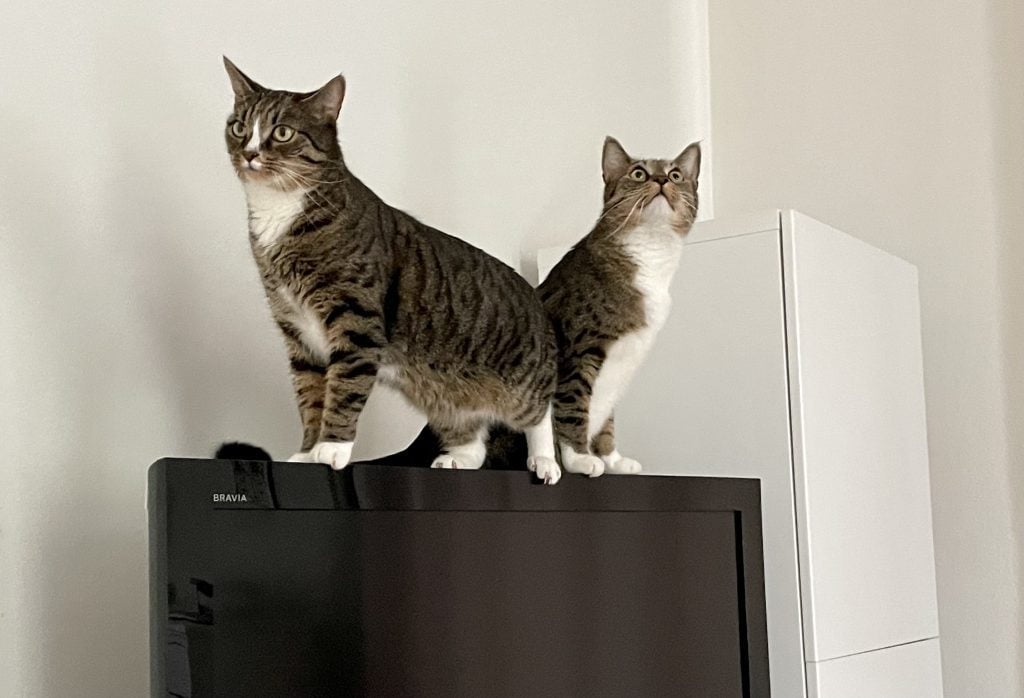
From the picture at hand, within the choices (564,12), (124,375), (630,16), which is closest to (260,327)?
(124,375)

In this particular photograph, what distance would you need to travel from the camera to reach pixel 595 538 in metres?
1.16

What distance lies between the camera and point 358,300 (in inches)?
38.9

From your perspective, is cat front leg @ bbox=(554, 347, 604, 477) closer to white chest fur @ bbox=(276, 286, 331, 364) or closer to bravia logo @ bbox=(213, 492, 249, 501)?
white chest fur @ bbox=(276, 286, 331, 364)

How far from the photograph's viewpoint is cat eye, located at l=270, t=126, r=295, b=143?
0.99 metres

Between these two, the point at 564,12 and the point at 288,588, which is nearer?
the point at 288,588

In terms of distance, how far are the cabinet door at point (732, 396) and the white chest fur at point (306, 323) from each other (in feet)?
2.33

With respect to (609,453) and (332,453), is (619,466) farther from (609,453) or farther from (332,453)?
(332,453)

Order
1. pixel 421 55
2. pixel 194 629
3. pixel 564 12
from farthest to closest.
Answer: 1. pixel 564 12
2. pixel 421 55
3. pixel 194 629

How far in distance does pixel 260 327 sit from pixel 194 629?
1.77 ft

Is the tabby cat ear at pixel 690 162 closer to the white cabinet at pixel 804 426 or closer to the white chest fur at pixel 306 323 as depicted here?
the white cabinet at pixel 804 426

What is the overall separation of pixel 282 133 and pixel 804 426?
823 mm

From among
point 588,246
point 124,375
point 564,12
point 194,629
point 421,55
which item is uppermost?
point 564,12

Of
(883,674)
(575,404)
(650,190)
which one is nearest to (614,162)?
(650,190)

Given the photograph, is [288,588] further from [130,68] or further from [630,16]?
[630,16]
